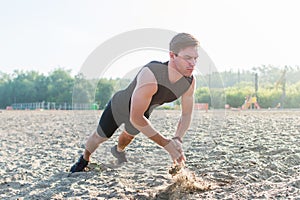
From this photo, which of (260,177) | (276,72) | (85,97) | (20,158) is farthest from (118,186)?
(276,72)

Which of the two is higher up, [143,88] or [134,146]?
[143,88]

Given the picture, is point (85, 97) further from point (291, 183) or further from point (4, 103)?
point (4, 103)

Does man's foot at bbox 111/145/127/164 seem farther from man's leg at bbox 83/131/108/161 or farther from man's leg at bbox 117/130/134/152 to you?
man's leg at bbox 83/131/108/161

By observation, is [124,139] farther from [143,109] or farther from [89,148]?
[143,109]

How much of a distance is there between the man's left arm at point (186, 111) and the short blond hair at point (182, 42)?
0.45 m

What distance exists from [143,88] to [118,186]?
39.8 inches

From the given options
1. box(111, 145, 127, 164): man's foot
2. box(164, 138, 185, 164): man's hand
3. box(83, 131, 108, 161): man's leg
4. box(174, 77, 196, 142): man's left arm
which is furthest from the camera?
box(111, 145, 127, 164): man's foot

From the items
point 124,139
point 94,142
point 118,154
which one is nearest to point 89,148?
point 94,142

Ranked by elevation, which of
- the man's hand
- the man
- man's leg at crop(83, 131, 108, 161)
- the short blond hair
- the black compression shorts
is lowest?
man's leg at crop(83, 131, 108, 161)

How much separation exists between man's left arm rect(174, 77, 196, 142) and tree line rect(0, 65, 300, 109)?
1.06 m

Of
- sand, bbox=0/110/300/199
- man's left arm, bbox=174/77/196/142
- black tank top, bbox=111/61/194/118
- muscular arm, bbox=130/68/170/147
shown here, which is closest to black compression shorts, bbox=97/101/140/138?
black tank top, bbox=111/61/194/118

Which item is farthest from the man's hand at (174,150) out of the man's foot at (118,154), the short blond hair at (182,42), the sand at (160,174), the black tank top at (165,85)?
the man's foot at (118,154)

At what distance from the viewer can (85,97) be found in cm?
505

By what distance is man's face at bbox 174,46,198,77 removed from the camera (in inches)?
115
